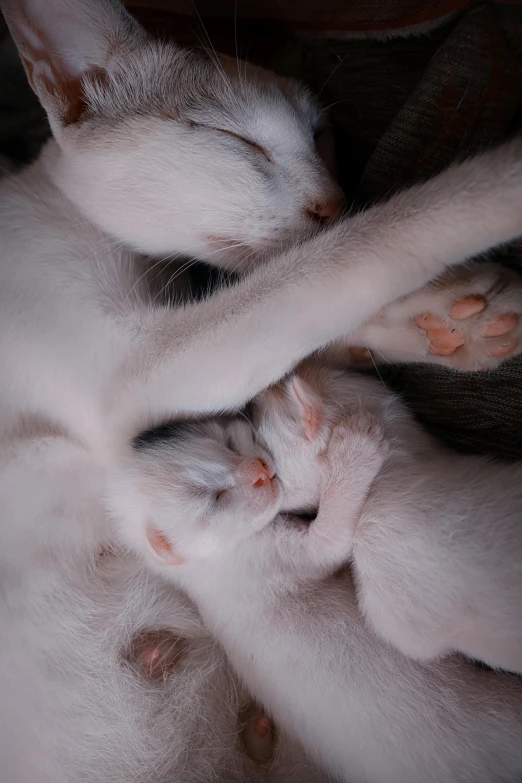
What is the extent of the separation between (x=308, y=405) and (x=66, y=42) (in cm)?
63

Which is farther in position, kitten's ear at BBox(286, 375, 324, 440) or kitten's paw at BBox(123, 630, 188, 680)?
kitten's paw at BBox(123, 630, 188, 680)

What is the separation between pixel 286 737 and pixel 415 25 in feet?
3.59

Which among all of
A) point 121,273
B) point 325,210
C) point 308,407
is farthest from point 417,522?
point 121,273

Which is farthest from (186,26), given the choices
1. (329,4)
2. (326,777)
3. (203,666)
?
(326,777)

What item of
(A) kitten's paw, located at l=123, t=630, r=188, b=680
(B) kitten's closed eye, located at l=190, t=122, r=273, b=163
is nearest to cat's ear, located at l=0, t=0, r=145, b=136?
(B) kitten's closed eye, located at l=190, t=122, r=273, b=163

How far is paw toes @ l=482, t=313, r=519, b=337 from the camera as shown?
740 millimetres

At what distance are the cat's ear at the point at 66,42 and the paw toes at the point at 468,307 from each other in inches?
24.8

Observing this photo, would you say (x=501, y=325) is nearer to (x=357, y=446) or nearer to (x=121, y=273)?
(x=357, y=446)

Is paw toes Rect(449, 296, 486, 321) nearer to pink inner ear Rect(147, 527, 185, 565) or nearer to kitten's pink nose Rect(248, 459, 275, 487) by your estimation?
kitten's pink nose Rect(248, 459, 275, 487)

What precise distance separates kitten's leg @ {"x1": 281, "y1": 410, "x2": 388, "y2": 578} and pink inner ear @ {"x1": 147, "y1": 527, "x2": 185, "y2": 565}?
0.20 metres

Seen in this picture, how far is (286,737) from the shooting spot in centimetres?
98

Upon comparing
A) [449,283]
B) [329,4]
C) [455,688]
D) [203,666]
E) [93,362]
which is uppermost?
[329,4]

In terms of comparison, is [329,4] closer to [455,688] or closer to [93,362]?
[93,362]

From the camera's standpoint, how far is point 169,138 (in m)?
0.88
